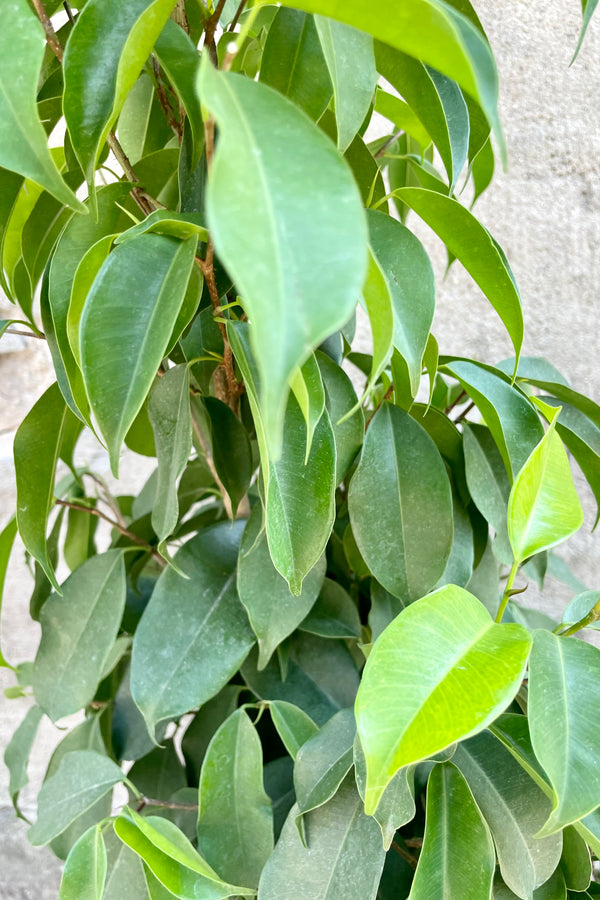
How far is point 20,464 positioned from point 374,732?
289 millimetres

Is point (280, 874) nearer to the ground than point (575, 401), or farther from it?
nearer to the ground

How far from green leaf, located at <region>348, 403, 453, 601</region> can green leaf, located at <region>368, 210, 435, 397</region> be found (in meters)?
0.10

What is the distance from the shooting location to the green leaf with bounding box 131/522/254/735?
0.46 metres

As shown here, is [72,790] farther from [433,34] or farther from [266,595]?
[433,34]

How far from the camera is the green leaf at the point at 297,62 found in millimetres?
367

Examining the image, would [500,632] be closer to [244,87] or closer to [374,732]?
[374,732]

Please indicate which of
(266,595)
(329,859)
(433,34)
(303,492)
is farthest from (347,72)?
(329,859)

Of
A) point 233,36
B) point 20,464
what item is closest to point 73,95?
point 233,36

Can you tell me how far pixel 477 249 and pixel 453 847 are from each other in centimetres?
31

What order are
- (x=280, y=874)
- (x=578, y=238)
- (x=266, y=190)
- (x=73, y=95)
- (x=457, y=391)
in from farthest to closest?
1. (x=578, y=238)
2. (x=457, y=391)
3. (x=280, y=874)
4. (x=73, y=95)
5. (x=266, y=190)

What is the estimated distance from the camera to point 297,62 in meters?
0.37

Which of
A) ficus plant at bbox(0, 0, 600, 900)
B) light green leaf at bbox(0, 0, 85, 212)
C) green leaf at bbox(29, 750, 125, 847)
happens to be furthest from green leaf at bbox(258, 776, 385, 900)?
light green leaf at bbox(0, 0, 85, 212)

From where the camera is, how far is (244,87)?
218mm

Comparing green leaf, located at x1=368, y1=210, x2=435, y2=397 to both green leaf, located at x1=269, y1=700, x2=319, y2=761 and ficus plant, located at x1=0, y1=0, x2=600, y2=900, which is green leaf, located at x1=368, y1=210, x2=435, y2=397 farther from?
green leaf, located at x1=269, y1=700, x2=319, y2=761
